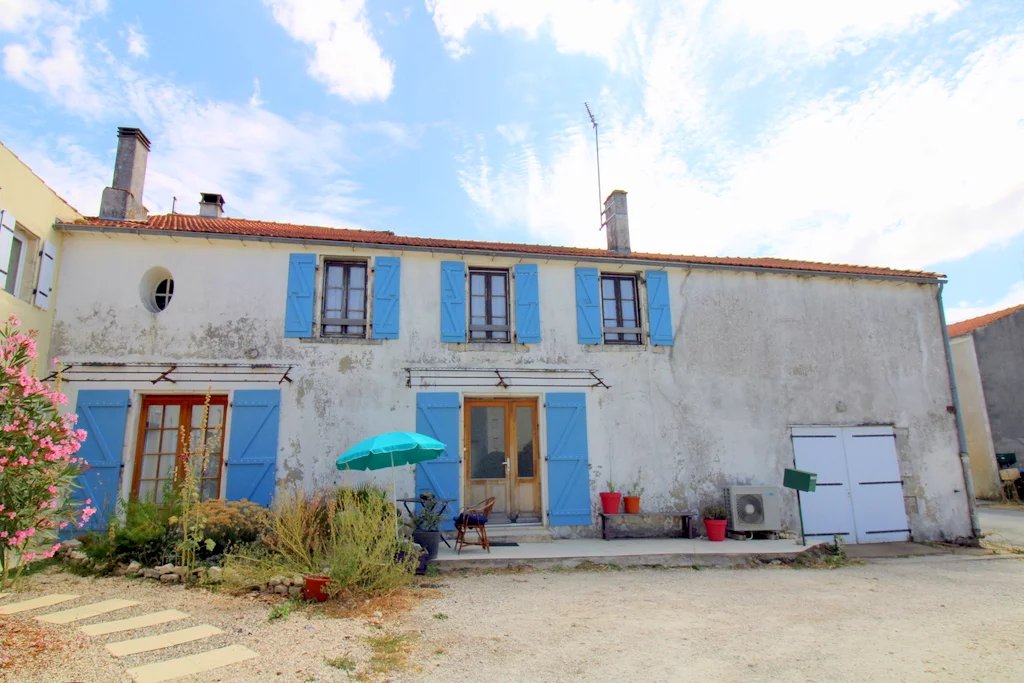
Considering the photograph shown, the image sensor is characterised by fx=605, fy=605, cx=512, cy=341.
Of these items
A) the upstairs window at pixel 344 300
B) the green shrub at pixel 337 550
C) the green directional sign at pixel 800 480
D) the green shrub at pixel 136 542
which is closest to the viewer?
the green shrub at pixel 337 550

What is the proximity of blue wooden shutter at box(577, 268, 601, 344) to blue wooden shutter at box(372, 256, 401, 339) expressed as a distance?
2921 mm

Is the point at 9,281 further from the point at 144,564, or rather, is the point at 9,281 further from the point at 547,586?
the point at 547,586

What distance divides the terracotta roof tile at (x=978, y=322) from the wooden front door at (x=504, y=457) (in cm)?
1377

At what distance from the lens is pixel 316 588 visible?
561 centimetres

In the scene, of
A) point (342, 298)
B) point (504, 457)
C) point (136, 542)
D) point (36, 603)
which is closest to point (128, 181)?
point (342, 298)

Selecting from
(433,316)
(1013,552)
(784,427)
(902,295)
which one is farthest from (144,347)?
(1013,552)

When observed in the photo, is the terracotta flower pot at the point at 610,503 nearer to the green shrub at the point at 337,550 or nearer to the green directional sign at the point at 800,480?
the green directional sign at the point at 800,480

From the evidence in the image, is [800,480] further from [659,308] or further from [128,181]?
[128,181]

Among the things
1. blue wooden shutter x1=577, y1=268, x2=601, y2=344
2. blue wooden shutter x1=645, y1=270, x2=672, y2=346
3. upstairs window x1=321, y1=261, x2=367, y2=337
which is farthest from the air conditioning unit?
upstairs window x1=321, y1=261, x2=367, y2=337

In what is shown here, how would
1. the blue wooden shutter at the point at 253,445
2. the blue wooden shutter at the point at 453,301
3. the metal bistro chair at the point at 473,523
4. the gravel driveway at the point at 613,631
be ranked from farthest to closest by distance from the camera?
1. the blue wooden shutter at the point at 453,301
2. the blue wooden shutter at the point at 253,445
3. the metal bistro chair at the point at 473,523
4. the gravel driveway at the point at 613,631

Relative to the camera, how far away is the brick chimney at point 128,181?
9.73 m

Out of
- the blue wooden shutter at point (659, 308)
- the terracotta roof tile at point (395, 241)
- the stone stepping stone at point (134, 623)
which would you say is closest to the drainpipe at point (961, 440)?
the terracotta roof tile at point (395, 241)

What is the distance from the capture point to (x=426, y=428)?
29.4 ft

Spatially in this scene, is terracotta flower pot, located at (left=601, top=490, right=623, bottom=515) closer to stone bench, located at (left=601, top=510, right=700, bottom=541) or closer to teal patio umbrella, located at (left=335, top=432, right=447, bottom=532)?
stone bench, located at (left=601, top=510, right=700, bottom=541)
